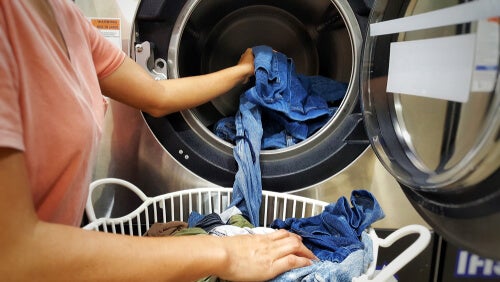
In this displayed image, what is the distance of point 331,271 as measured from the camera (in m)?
0.63

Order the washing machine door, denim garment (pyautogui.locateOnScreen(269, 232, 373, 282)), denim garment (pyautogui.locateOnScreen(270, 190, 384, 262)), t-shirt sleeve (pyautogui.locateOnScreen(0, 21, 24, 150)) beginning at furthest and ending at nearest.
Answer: denim garment (pyautogui.locateOnScreen(270, 190, 384, 262)) → denim garment (pyautogui.locateOnScreen(269, 232, 373, 282)) → the washing machine door → t-shirt sleeve (pyautogui.locateOnScreen(0, 21, 24, 150))

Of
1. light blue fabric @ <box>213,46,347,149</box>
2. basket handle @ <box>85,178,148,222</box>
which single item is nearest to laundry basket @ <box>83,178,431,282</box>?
basket handle @ <box>85,178,148,222</box>

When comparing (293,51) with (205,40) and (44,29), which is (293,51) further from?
(44,29)

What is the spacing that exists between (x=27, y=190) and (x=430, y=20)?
2.16 feet

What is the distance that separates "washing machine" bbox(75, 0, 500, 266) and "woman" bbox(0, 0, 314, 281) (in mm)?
235

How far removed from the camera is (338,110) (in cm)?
95

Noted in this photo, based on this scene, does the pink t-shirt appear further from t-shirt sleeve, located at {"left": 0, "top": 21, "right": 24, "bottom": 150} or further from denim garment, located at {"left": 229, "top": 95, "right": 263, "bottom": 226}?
denim garment, located at {"left": 229, "top": 95, "right": 263, "bottom": 226}

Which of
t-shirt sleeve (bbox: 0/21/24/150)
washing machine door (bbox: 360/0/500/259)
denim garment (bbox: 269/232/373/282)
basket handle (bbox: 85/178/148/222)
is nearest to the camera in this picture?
t-shirt sleeve (bbox: 0/21/24/150)

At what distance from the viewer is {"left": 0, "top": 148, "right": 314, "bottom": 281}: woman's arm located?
39cm

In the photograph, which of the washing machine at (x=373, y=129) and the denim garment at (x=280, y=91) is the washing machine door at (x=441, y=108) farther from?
the denim garment at (x=280, y=91)

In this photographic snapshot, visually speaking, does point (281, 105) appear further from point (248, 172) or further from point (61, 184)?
point (61, 184)

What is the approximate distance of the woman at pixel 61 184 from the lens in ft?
1.29

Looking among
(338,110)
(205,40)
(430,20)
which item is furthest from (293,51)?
(430,20)

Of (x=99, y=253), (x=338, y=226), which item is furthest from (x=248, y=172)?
(x=99, y=253)
